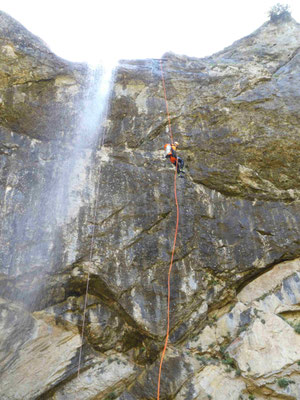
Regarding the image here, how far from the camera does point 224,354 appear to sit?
8.20 metres

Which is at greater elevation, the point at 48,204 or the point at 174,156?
the point at 174,156

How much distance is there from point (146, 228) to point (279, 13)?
9850 mm

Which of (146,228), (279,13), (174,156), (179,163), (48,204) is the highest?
(279,13)

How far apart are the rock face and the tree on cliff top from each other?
237 centimetres

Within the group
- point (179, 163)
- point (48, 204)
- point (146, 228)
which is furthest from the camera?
point (179, 163)

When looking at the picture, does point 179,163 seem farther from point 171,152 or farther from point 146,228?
point 146,228

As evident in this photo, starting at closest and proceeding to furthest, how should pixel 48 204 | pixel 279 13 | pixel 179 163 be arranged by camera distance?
pixel 48 204 → pixel 179 163 → pixel 279 13

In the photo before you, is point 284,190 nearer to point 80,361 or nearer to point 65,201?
point 65,201

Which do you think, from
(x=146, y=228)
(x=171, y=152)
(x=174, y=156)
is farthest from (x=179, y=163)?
(x=146, y=228)

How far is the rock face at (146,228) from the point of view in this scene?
25.9 ft

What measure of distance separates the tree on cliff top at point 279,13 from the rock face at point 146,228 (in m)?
2.37

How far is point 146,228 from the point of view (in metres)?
9.05

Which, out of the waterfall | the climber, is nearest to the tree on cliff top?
the climber

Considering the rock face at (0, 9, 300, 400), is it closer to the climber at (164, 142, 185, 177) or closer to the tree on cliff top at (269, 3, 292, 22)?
the climber at (164, 142, 185, 177)
